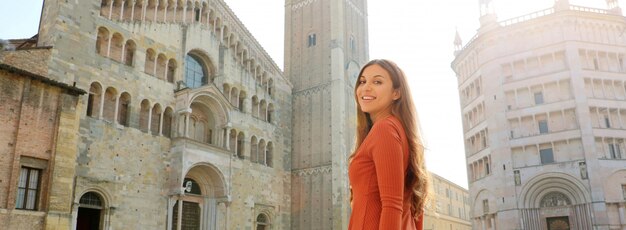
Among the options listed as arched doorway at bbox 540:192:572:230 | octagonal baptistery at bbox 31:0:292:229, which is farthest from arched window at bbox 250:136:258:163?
arched doorway at bbox 540:192:572:230

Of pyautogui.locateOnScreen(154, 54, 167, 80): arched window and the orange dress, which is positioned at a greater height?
pyautogui.locateOnScreen(154, 54, 167, 80): arched window

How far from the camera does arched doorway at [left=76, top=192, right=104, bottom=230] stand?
19484 mm

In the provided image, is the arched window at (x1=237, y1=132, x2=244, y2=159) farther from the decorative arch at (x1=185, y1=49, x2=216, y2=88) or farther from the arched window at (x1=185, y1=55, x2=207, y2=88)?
the arched window at (x1=185, y1=55, x2=207, y2=88)

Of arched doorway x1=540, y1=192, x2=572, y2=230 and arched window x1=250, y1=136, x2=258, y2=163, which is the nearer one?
arched window x1=250, y1=136, x2=258, y2=163

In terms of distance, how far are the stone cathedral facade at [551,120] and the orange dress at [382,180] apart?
32.4m

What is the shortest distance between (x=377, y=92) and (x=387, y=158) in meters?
0.56

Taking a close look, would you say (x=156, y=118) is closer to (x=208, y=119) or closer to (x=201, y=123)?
(x=201, y=123)

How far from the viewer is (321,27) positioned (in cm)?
3334

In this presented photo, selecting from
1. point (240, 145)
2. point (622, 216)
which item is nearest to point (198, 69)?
point (240, 145)

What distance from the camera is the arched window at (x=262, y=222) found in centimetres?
2772

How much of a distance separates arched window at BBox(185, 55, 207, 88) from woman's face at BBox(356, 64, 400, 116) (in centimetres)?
2351

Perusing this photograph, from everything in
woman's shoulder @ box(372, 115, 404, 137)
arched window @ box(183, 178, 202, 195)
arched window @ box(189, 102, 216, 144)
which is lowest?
woman's shoulder @ box(372, 115, 404, 137)

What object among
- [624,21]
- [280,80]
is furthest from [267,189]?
[624,21]

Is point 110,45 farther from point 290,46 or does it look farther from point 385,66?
point 385,66
